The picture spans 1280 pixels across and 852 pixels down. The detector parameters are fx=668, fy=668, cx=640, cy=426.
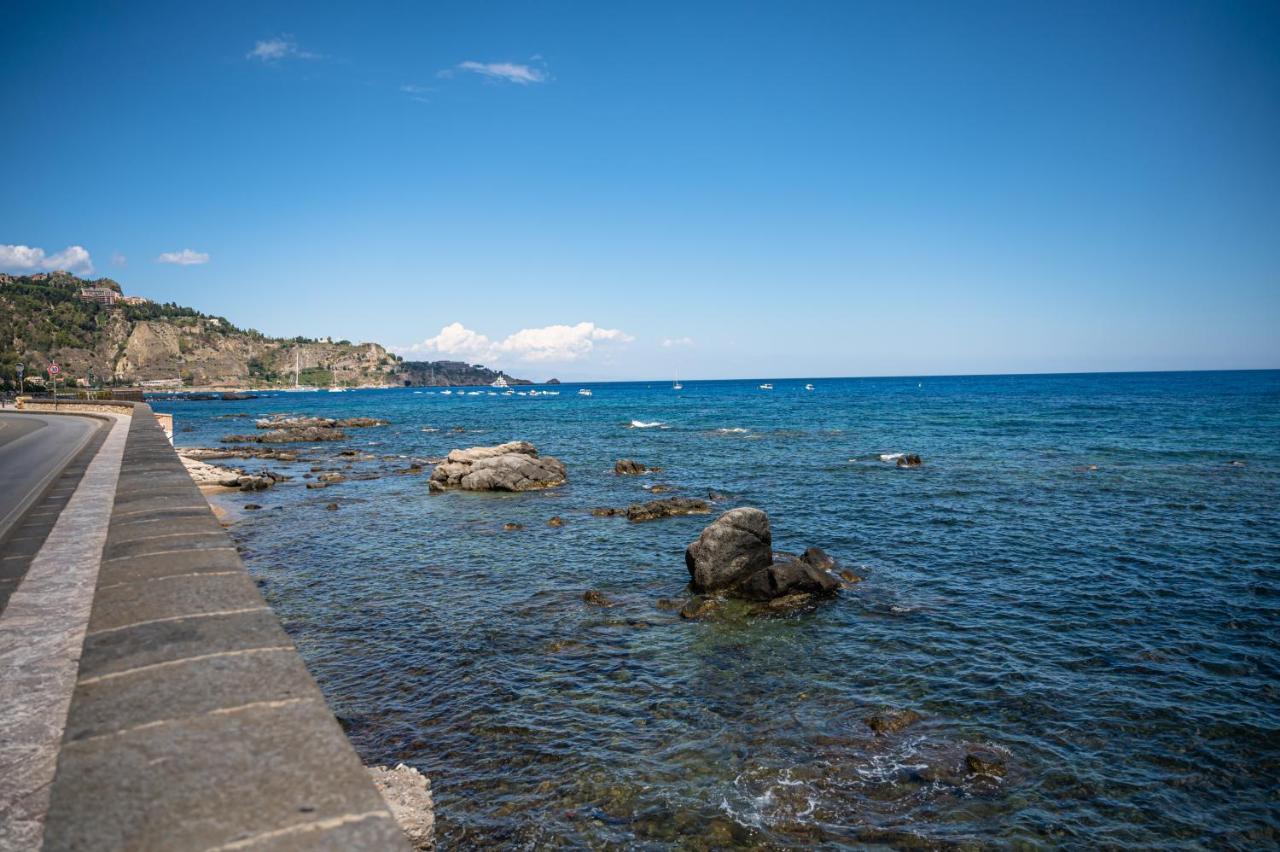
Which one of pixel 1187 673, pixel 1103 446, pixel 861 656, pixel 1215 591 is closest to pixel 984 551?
pixel 1215 591

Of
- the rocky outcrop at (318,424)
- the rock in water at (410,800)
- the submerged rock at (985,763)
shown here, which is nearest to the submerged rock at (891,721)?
the submerged rock at (985,763)

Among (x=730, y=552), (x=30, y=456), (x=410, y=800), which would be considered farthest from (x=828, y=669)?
(x=30, y=456)

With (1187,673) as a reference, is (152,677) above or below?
above

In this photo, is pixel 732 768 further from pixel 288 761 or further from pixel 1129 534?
pixel 1129 534

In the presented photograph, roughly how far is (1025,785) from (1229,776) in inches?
127

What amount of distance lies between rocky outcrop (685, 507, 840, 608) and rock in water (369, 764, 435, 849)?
1021 centimetres

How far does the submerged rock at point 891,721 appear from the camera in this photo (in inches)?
446

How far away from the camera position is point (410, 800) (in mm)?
9289

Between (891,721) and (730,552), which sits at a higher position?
(730,552)

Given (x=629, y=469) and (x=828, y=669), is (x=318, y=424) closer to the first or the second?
(x=629, y=469)

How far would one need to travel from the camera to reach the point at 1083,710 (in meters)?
12.0

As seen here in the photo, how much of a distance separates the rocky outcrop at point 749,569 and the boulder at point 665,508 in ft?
29.0

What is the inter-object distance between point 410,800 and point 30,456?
925 inches

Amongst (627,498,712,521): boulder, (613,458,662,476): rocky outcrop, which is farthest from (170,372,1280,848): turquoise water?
(613,458,662,476): rocky outcrop
